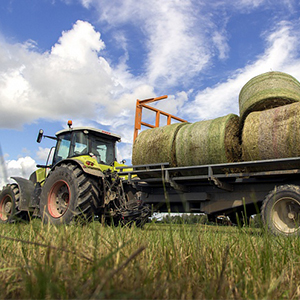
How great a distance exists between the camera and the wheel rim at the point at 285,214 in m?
4.94

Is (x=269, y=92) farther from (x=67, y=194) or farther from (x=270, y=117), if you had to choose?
(x=67, y=194)

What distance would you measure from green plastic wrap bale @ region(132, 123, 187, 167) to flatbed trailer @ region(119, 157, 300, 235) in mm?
160

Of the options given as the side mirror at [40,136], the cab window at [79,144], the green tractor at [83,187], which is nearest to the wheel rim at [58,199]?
the green tractor at [83,187]

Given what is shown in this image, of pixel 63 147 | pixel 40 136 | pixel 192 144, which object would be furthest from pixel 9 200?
pixel 192 144

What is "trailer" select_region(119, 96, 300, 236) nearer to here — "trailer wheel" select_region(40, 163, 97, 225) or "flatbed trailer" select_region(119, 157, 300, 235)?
"flatbed trailer" select_region(119, 157, 300, 235)

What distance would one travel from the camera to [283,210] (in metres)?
5.09

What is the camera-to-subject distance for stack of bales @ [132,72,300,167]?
4887 millimetres

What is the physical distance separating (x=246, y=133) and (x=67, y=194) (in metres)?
4.04

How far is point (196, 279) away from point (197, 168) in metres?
4.34

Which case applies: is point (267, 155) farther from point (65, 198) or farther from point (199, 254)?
point (65, 198)

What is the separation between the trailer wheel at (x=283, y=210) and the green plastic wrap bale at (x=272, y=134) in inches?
21.9

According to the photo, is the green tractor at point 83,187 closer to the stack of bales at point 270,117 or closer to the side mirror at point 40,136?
the side mirror at point 40,136

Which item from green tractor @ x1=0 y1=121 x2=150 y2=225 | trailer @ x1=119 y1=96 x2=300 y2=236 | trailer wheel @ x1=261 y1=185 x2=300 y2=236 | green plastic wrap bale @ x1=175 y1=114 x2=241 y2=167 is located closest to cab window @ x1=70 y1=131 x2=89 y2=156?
green tractor @ x1=0 y1=121 x2=150 y2=225

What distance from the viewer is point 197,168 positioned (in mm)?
5711
